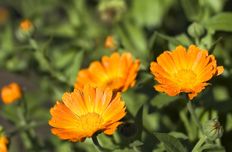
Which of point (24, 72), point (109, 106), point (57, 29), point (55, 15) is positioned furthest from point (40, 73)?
point (55, 15)

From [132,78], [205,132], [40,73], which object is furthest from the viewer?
[40,73]

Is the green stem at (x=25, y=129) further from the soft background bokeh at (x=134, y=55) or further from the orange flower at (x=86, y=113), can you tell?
the orange flower at (x=86, y=113)

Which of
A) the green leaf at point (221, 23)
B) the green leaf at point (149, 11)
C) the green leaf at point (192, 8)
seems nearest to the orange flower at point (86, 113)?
the green leaf at point (221, 23)

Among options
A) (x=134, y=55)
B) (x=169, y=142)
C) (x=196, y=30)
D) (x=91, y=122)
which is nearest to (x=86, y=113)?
(x=91, y=122)

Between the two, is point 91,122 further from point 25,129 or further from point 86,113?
point 25,129

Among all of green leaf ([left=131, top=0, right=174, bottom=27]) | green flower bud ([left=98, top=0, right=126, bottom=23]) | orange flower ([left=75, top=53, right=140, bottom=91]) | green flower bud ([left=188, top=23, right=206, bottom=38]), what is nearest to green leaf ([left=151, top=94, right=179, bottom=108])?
orange flower ([left=75, top=53, right=140, bottom=91])

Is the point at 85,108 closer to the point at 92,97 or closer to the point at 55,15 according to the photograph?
the point at 92,97
